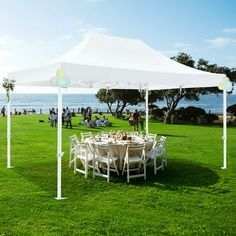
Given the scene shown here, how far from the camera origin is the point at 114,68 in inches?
327

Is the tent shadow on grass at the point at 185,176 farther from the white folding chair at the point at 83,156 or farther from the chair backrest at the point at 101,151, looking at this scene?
the white folding chair at the point at 83,156

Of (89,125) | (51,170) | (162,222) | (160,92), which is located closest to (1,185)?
(51,170)

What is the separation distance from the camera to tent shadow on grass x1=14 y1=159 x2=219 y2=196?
8402mm

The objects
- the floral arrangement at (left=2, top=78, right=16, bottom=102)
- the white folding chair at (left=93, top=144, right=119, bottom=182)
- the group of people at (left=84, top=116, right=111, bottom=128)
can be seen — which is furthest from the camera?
the group of people at (left=84, top=116, right=111, bottom=128)

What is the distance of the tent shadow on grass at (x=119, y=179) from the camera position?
8402 mm

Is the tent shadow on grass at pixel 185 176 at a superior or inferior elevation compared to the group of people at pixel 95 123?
inferior

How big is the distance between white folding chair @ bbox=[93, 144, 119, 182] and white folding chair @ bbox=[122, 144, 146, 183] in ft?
1.12

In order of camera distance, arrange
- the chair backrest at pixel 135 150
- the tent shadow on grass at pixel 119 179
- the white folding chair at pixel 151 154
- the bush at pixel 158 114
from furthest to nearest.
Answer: the bush at pixel 158 114, the white folding chair at pixel 151 154, the chair backrest at pixel 135 150, the tent shadow on grass at pixel 119 179

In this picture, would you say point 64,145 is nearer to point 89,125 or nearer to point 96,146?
point 96,146

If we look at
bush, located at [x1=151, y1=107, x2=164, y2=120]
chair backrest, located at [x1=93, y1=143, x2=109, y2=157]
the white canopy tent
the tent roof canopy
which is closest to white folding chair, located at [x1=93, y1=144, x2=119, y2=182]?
chair backrest, located at [x1=93, y1=143, x2=109, y2=157]

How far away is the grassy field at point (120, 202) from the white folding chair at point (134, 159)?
0.94ft

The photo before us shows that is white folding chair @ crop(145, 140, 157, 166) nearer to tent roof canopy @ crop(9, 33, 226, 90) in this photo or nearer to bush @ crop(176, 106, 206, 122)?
tent roof canopy @ crop(9, 33, 226, 90)

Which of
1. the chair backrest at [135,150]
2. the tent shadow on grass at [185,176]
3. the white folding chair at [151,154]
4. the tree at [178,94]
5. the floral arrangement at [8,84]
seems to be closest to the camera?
the tent shadow on grass at [185,176]

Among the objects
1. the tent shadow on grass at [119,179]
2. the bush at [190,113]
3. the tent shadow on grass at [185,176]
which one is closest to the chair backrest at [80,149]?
the tent shadow on grass at [119,179]
